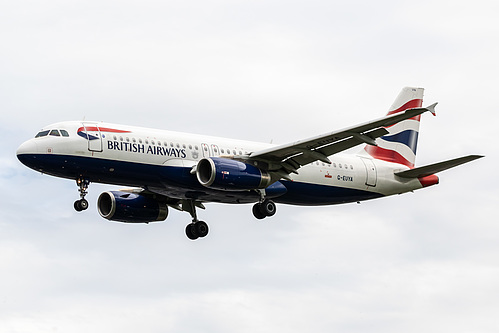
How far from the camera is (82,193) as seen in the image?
4269 centimetres

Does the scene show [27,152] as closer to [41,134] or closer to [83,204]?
[41,134]

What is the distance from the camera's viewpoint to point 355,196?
49.2 metres

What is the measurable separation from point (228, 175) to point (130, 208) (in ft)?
29.0

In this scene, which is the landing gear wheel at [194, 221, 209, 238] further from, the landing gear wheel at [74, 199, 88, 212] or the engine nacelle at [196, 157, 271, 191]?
the landing gear wheel at [74, 199, 88, 212]

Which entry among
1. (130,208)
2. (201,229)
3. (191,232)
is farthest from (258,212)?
(130,208)

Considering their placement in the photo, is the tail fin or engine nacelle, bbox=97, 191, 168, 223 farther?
the tail fin

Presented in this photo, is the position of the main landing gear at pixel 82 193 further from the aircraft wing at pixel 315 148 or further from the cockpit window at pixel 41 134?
the aircraft wing at pixel 315 148

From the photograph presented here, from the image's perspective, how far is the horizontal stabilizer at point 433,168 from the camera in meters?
43.2

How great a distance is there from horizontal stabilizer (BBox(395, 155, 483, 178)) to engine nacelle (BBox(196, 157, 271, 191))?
893cm

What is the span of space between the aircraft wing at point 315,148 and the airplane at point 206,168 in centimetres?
4

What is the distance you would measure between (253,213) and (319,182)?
381 cm

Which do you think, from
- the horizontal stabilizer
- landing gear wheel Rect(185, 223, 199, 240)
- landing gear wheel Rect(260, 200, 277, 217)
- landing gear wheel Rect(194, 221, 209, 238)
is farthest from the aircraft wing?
landing gear wheel Rect(185, 223, 199, 240)

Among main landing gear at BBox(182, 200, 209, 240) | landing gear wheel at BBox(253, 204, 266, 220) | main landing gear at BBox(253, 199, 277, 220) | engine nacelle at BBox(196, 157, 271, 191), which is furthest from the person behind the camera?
main landing gear at BBox(182, 200, 209, 240)

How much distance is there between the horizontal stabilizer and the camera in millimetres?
43228
